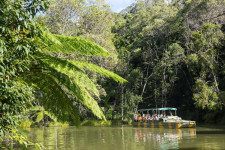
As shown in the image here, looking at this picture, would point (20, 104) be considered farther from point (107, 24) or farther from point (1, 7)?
point (107, 24)

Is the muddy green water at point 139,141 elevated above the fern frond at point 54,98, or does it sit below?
below

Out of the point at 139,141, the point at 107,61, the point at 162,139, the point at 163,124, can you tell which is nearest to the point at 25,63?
the point at 139,141

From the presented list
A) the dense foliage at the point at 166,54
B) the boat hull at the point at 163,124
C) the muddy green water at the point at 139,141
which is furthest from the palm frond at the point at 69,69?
the dense foliage at the point at 166,54

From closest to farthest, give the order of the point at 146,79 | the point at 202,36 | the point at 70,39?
the point at 70,39 → the point at 202,36 → the point at 146,79

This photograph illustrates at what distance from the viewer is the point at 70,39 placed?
4207 millimetres

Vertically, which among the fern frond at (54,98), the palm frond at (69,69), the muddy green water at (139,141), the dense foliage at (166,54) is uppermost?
the dense foliage at (166,54)

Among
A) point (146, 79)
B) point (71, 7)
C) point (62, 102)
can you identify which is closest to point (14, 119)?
point (62, 102)

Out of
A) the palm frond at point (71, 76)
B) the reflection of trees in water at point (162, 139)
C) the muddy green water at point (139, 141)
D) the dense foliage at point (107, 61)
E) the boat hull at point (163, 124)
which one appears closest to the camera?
the dense foliage at point (107, 61)

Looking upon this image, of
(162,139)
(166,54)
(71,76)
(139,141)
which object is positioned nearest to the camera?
(71,76)

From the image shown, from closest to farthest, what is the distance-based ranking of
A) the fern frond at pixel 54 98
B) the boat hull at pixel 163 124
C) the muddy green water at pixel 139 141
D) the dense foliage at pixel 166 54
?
the fern frond at pixel 54 98, the muddy green water at pixel 139 141, the boat hull at pixel 163 124, the dense foliage at pixel 166 54

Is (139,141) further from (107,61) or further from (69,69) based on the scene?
(107,61)

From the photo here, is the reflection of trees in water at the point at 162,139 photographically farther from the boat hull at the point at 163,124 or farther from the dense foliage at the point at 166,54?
the dense foliage at the point at 166,54

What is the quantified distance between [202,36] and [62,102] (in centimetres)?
1758

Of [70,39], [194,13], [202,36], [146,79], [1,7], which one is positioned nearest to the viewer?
[1,7]
